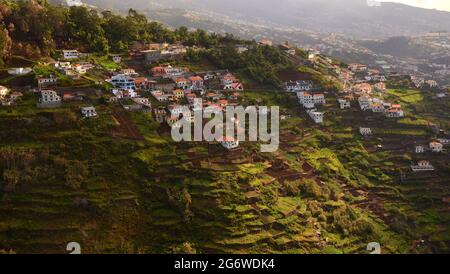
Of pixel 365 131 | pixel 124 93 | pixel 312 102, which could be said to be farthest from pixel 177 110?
pixel 365 131

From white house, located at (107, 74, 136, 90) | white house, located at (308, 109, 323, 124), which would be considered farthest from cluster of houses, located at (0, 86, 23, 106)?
white house, located at (308, 109, 323, 124)

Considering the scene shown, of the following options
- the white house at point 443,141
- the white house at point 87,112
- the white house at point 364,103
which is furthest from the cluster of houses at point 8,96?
the white house at point 443,141

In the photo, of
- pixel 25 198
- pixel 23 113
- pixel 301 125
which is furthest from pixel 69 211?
pixel 301 125

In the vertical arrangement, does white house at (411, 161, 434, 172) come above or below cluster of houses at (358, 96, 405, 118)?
below

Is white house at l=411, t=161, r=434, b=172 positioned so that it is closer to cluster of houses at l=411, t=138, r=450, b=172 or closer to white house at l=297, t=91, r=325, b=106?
cluster of houses at l=411, t=138, r=450, b=172

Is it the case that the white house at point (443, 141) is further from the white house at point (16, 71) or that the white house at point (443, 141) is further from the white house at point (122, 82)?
the white house at point (16, 71)

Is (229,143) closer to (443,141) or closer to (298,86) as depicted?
(298,86)
